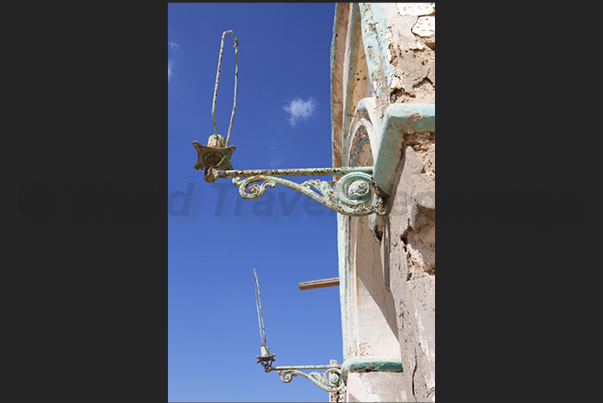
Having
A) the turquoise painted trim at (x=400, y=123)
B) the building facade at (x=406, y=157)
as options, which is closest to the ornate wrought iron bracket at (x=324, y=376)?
the building facade at (x=406, y=157)

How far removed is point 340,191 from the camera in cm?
290

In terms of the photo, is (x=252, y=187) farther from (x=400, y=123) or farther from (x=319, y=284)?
(x=319, y=284)

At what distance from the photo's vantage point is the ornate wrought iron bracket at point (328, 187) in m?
2.85

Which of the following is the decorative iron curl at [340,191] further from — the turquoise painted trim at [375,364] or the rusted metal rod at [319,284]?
the rusted metal rod at [319,284]

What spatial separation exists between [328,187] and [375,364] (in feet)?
7.47

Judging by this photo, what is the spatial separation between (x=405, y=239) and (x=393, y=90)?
75cm

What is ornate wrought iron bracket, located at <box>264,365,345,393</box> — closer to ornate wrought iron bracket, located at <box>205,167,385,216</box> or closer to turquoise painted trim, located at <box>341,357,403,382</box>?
Result: turquoise painted trim, located at <box>341,357,403,382</box>

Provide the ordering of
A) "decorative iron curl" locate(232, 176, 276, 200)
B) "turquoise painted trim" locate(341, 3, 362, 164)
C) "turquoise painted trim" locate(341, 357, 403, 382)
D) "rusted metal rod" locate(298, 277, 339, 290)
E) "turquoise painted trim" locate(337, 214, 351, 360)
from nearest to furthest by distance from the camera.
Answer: "decorative iron curl" locate(232, 176, 276, 200) → "turquoise painted trim" locate(341, 3, 362, 164) → "turquoise painted trim" locate(341, 357, 403, 382) → "turquoise painted trim" locate(337, 214, 351, 360) → "rusted metal rod" locate(298, 277, 339, 290)

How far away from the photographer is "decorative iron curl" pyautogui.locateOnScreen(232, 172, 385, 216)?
284 centimetres

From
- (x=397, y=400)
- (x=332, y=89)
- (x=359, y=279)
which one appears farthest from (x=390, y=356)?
(x=332, y=89)

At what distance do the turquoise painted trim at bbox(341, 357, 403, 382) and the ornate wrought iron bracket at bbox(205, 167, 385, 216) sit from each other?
209 centimetres

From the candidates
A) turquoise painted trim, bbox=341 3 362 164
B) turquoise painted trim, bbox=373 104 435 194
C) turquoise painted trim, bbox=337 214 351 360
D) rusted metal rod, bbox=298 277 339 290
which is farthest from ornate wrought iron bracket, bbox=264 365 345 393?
turquoise painted trim, bbox=373 104 435 194

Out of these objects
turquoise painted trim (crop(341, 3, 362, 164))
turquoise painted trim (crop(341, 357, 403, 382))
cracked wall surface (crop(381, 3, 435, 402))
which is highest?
turquoise painted trim (crop(341, 3, 362, 164))
